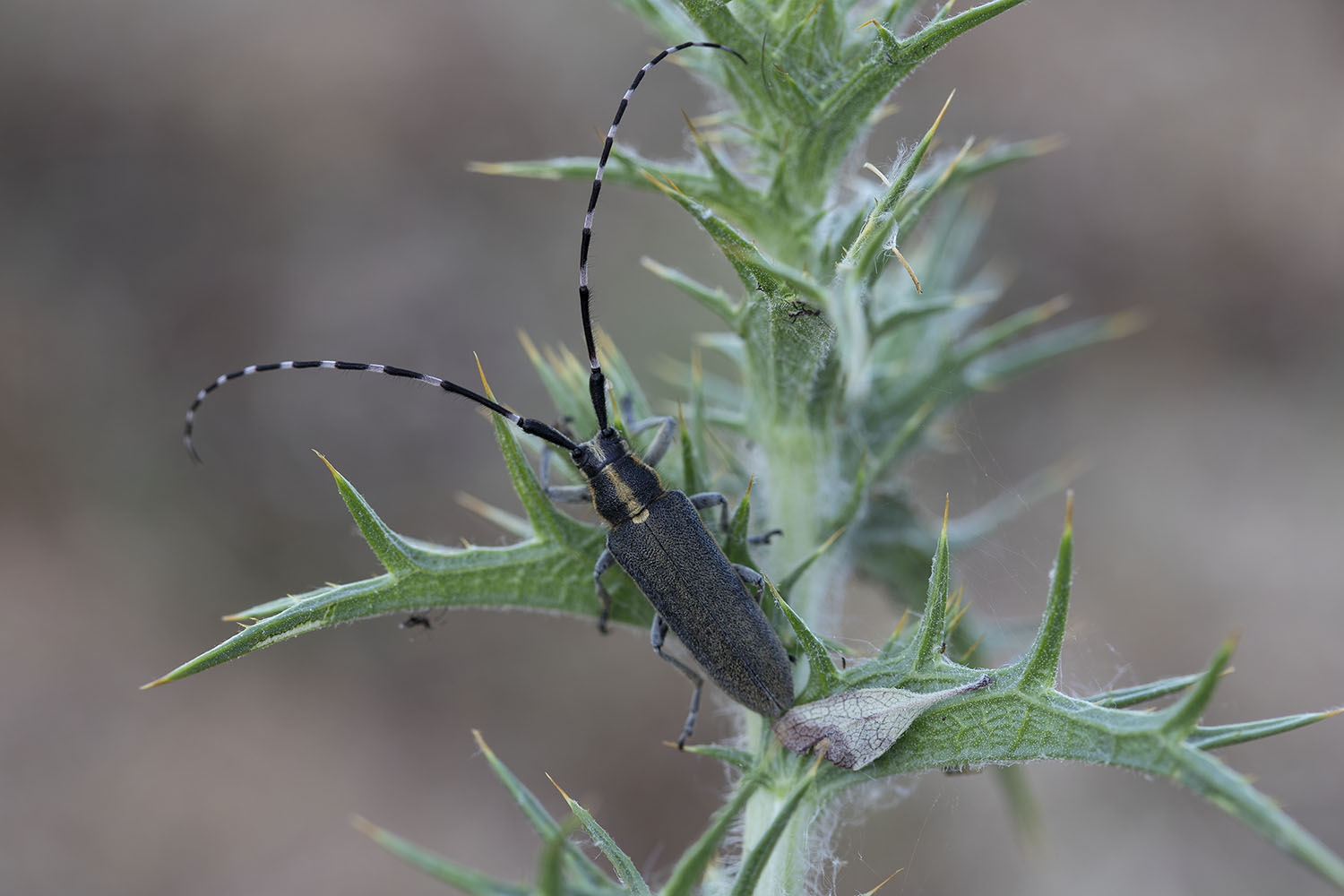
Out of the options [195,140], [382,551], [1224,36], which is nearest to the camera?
[382,551]

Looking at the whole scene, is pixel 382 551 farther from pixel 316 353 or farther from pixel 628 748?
pixel 316 353

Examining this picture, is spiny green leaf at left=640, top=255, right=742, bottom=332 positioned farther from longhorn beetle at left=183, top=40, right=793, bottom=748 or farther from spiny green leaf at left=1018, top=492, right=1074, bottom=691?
spiny green leaf at left=1018, top=492, right=1074, bottom=691

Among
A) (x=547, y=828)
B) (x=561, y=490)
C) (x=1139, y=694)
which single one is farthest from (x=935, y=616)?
(x=561, y=490)

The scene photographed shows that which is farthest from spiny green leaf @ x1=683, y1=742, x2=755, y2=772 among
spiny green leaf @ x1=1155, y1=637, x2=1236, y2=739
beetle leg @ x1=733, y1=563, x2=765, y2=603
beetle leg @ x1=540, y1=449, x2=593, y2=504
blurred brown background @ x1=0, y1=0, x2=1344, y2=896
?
blurred brown background @ x1=0, y1=0, x2=1344, y2=896

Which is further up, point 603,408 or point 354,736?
point 603,408

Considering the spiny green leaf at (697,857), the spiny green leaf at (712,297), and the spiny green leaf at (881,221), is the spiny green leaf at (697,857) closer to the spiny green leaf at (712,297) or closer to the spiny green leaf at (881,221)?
the spiny green leaf at (881,221)

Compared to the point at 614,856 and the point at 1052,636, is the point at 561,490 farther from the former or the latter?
the point at 1052,636

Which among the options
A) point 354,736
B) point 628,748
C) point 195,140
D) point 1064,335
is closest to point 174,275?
Answer: point 195,140
